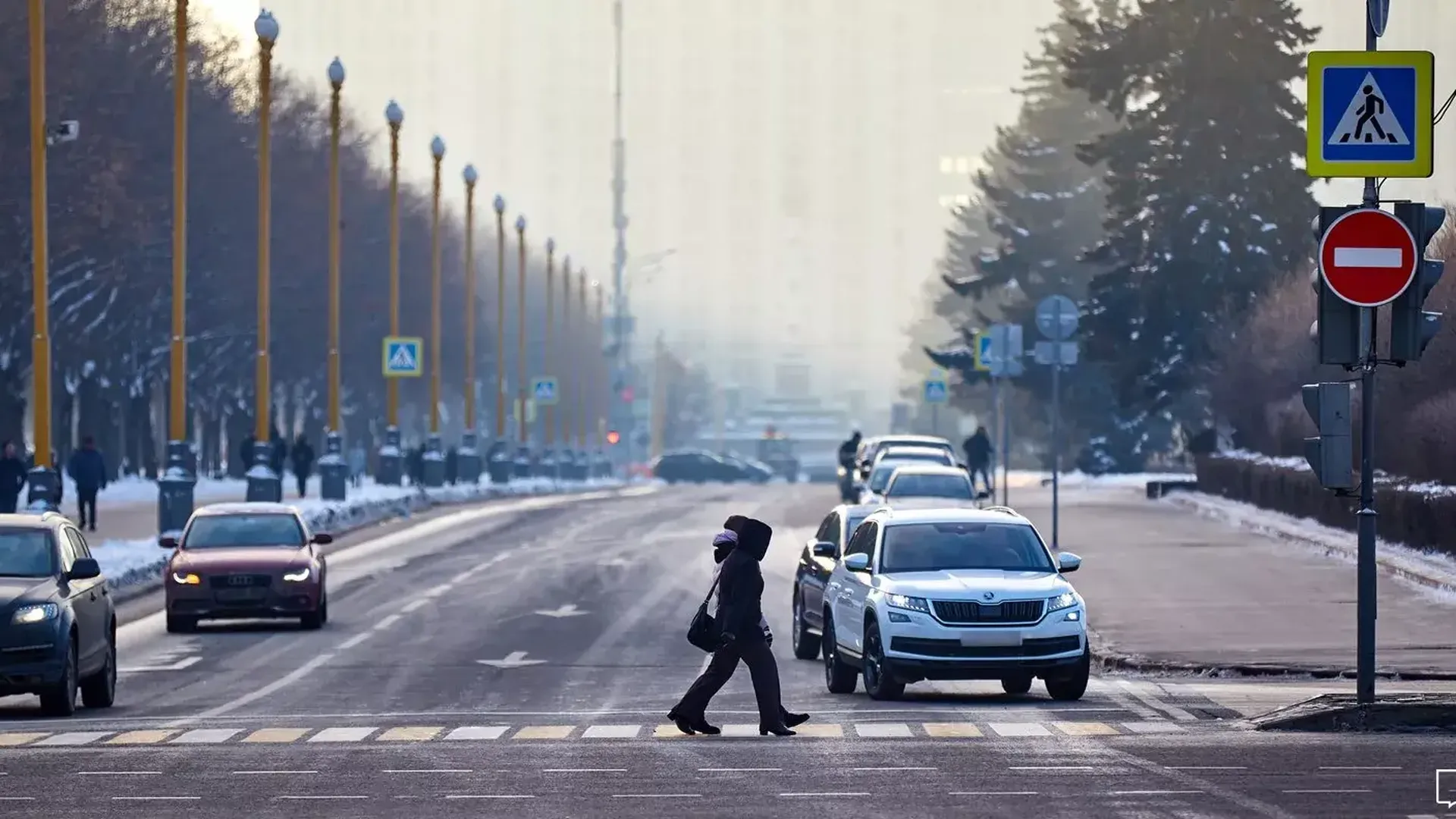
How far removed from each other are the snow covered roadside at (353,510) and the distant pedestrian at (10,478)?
1512 millimetres

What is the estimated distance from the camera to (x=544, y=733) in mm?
19578

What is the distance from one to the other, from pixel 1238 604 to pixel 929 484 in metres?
13.2

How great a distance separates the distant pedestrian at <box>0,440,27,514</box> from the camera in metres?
43.0

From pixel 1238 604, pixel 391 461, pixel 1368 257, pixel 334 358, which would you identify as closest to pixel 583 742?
pixel 1368 257

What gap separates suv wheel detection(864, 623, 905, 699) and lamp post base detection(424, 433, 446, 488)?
57.9 meters

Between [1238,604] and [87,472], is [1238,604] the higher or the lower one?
the lower one

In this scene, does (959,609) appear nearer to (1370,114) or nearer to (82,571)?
(1370,114)

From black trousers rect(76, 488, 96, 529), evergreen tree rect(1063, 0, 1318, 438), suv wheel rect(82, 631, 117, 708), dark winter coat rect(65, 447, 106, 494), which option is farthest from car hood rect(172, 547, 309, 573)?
evergreen tree rect(1063, 0, 1318, 438)

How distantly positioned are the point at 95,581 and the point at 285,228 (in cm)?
Answer: 7186

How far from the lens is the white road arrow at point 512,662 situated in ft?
89.1

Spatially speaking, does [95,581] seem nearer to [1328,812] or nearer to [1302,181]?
[1328,812]

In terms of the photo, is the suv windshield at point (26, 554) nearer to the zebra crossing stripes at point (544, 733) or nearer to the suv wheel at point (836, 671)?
the zebra crossing stripes at point (544, 733)

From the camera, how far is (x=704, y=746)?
18.2 metres

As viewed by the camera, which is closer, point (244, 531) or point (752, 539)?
point (752, 539)
